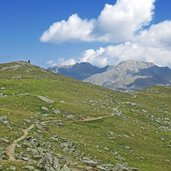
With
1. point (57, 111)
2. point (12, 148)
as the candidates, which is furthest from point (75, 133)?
point (12, 148)

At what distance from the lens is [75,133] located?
325ft

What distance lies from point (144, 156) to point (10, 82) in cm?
9102

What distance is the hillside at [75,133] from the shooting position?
64.6 metres

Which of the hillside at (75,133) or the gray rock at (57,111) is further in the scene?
the gray rock at (57,111)

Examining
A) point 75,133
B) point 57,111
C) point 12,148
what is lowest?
point 12,148

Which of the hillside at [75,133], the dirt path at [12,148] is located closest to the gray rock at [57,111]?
the hillside at [75,133]

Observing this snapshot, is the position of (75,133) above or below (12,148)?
above

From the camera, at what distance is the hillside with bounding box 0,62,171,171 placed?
64.6 meters

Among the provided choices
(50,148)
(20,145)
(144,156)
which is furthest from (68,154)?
(144,156)

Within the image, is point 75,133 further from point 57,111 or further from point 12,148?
point 12,148

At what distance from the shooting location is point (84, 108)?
440 ft

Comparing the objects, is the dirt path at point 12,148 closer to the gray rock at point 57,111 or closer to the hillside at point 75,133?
the hillside at point 75,133

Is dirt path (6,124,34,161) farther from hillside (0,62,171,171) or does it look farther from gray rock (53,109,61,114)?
gray rock (53,109,61,114)

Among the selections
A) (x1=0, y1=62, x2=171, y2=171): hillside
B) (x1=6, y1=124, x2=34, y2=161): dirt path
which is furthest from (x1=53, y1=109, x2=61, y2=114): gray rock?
(x1=6, y1=124, x2=34, y2=161): dirt path
